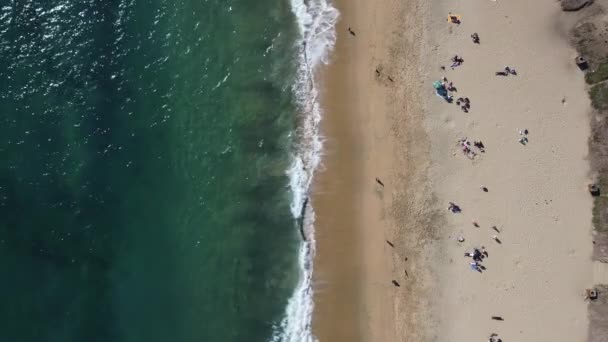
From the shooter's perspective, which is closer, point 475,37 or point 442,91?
point 475,37

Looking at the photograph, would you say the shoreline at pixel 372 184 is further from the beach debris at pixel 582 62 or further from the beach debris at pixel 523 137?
the beach debris at pixel 582 62

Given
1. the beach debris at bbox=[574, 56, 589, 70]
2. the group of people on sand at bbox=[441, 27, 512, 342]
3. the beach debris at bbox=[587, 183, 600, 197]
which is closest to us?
the beach debris at bbox=[574, 56, 589, 70]

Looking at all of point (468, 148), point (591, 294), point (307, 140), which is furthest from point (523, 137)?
point (307, 140)

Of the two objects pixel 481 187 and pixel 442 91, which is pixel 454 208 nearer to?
pixel 481 187

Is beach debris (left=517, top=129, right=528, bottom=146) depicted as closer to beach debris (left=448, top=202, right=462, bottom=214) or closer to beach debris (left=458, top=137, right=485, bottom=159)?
beach debris (left=458, top=137, right=485, bottom=159)

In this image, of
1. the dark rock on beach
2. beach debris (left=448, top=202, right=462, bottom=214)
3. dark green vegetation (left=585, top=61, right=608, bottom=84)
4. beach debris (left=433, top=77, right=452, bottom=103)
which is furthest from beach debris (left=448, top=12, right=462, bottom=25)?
beach debris (left=448, top=202, right=462, bottom=214)

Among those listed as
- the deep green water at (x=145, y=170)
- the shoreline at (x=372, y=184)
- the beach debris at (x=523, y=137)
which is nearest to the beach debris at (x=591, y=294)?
the shoreline at (x=372, y=184)
